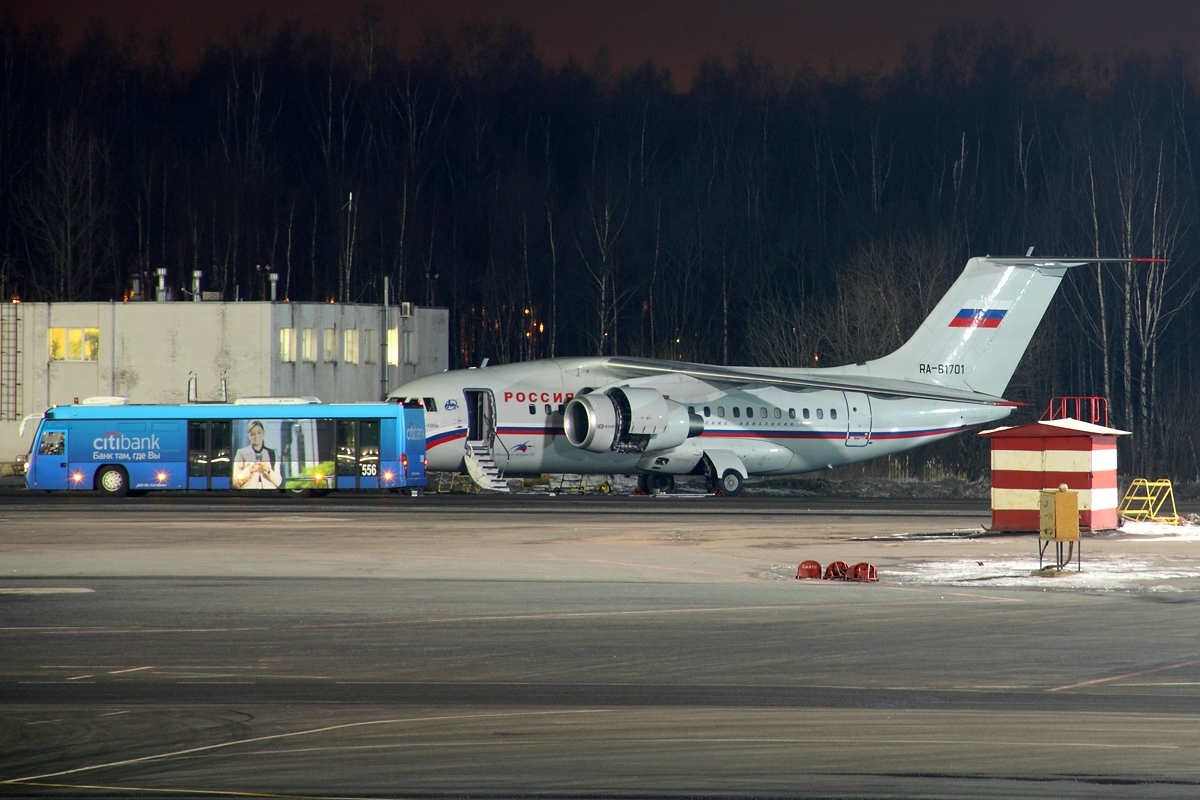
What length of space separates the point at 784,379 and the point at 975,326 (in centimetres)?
696

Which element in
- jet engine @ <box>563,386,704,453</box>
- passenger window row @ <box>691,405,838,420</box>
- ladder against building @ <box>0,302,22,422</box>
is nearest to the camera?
jet engine @ <box>563,386,704,453</box>

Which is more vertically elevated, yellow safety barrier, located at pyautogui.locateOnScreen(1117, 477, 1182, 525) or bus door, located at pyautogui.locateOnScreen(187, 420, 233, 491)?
bus door, located at pyautogui.locateOnScreen(187, 420, 233, 491)

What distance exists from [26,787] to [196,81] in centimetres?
7629

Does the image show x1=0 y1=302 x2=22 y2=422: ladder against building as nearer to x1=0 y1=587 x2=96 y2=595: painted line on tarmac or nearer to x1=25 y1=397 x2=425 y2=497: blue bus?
x1=25 y1=397 x2=425 y2=497: blue bus

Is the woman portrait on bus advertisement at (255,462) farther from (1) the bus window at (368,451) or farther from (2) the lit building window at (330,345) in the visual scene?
(2) the lit building window at (330,345)

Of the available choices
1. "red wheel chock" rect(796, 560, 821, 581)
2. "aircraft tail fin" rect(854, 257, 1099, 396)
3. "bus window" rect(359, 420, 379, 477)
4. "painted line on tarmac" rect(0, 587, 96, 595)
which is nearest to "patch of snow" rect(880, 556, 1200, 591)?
"red wheel chock" rect(796, 560, 821, 581)

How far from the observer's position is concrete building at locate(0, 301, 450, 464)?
4641 centimetres

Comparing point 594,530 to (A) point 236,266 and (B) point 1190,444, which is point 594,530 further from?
(A) point 236,266

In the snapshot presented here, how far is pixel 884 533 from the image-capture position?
26.5m

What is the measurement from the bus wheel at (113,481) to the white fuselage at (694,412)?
7.28 metres

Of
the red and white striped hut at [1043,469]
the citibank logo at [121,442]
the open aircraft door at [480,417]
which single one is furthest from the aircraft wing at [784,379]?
the citibank logo at [121,442]

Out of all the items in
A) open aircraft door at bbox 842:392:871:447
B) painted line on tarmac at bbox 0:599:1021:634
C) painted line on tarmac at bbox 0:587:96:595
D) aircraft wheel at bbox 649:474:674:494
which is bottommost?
painted line on tarmac at bbox 0:599:1021:634

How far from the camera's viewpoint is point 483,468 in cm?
3738

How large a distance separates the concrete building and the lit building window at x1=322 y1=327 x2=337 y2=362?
3cm
